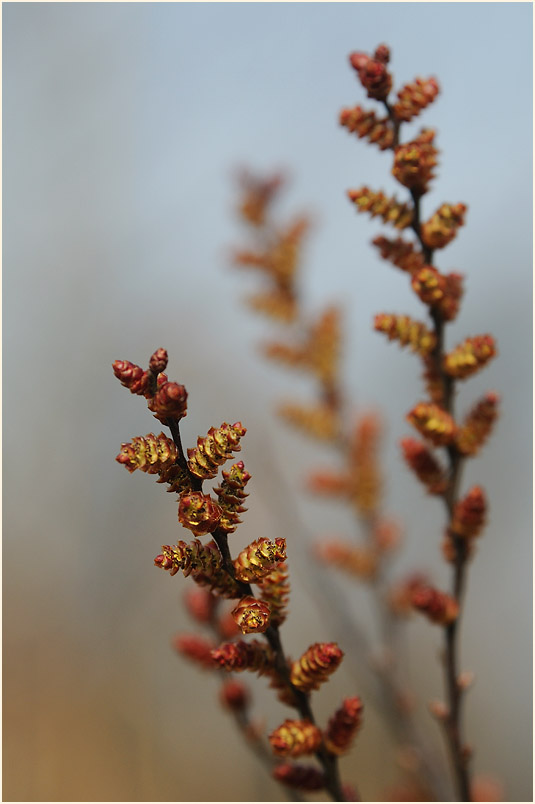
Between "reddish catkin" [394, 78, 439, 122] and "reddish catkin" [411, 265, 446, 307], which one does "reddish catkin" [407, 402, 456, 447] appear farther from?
"reddish catkin" [394, 78, 439, 122]

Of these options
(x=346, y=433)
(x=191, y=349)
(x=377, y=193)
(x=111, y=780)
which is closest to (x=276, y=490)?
(x=346, y=433)

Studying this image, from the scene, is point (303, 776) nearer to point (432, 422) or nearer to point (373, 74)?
point (432, 422)

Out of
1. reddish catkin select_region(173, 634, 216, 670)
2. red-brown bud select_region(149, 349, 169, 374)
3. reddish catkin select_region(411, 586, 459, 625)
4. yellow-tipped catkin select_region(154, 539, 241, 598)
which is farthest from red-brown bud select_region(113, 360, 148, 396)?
reddish catkin select_region(173, 634, 216, 670)

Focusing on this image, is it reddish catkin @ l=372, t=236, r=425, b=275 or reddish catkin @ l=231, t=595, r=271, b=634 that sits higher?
reddish catkin @ l=372, t=236, r=425, b=275

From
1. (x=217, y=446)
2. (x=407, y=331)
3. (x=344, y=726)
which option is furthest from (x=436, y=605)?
(x=217, y=446)

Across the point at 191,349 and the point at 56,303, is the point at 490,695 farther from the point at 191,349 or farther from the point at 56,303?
the point at 56,303
